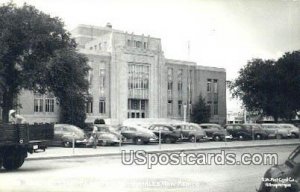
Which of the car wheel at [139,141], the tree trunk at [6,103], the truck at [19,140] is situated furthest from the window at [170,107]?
the truck at [19,140]

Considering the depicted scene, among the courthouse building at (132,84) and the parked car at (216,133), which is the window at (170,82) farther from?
the parked car at (216,133)

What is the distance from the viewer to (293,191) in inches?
227

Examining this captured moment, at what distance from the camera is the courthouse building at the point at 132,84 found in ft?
161

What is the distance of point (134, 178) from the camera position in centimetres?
1137

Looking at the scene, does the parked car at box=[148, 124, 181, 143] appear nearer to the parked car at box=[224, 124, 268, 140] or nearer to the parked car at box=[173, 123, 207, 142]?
the parked car at box=[173, 123, 207, 142]

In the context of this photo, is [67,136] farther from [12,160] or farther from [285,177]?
[285,177]

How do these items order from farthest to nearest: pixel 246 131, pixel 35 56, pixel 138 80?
pixel 138 80
pixel 246 131
pixel 35 56

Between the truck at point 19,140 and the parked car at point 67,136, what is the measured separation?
1148cm

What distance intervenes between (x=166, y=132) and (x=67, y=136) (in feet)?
23.8

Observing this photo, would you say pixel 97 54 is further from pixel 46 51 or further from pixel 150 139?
pixel 150 139

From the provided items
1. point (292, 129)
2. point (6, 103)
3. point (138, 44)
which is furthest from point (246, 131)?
point (138, 44)

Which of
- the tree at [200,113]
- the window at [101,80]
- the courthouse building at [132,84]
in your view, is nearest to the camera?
the courthouse building at [132,84]

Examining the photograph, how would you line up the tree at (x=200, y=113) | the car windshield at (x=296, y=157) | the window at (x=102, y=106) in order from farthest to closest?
the tree at (x=200, y=113), the window at (x=102, y=106), the car windshield at (x=296, y=157)

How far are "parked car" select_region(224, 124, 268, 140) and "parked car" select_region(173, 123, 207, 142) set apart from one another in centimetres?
525
